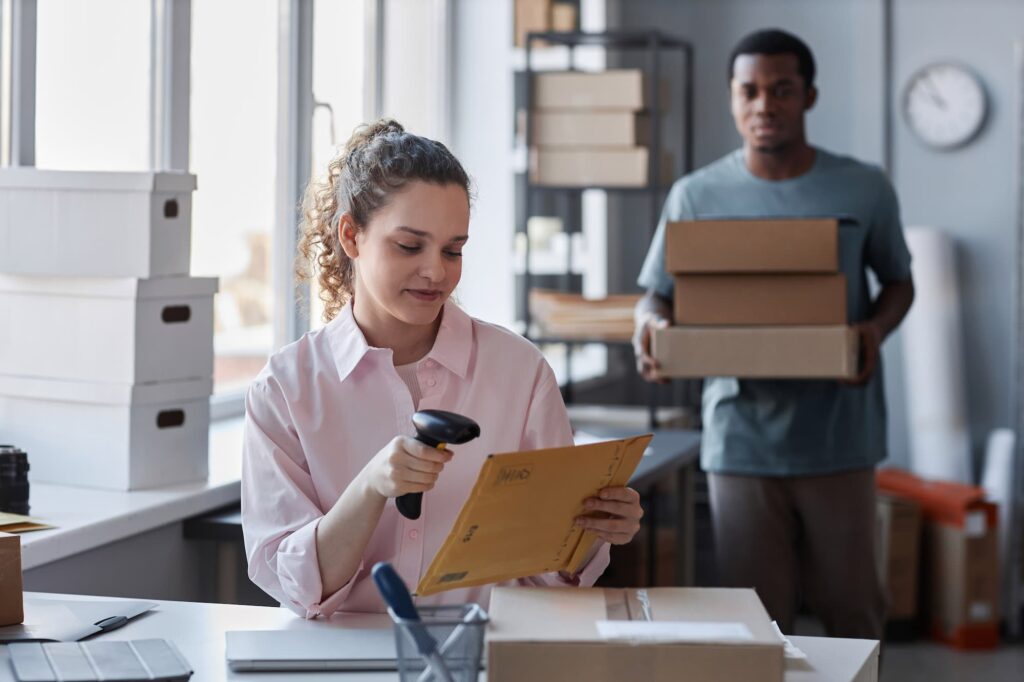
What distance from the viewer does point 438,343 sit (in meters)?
1.73

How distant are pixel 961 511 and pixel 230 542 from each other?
8.71 ft

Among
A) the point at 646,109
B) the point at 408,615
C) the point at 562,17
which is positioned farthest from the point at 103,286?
the point at 562,17

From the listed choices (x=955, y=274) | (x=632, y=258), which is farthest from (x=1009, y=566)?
(x=632, y=258)

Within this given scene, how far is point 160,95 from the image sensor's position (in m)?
2.84

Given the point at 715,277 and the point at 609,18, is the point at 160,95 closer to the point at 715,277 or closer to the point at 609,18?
the point at 715,277

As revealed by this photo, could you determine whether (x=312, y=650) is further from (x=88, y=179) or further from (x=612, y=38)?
(x=612, y=38)

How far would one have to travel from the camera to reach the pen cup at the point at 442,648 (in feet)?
3.79

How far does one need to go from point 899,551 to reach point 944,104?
1.63m

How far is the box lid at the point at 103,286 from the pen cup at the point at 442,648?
134 cm

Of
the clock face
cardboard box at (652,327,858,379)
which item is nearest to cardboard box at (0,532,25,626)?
cardboard box at (652,327,858,379)

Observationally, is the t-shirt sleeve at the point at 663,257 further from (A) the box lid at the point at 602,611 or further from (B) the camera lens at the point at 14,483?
(A) the box lid at the point at 602,611

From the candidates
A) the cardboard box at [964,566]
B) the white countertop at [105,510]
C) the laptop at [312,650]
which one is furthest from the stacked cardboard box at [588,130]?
the laptop at [312,650]

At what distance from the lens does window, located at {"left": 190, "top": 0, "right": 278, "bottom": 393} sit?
10.2 feet

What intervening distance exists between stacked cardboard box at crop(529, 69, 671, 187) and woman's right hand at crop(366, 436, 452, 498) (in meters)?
2.84
